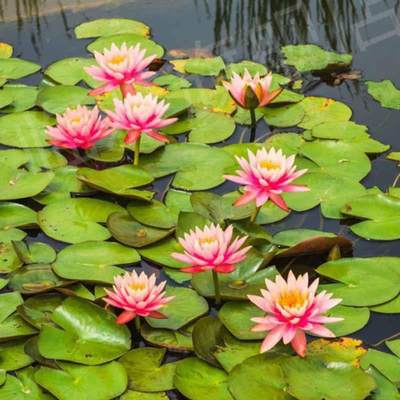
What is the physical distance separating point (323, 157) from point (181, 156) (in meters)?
0.48

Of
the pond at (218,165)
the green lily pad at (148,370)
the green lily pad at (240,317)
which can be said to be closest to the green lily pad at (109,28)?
the pond at (218,165)

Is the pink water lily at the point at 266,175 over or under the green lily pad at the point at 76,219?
over

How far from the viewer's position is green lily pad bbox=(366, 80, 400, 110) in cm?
325

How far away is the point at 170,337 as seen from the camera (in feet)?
7.21

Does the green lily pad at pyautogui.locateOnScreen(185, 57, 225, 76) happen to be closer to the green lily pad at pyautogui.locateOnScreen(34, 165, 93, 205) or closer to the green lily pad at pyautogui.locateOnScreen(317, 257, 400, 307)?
the green lily pad at pyautogui.locateOnScreen(34, 165, 93, 205)

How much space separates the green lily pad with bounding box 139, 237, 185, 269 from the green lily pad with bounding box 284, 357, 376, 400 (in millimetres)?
533

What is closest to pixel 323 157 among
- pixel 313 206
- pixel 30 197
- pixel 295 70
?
pixel 313 206

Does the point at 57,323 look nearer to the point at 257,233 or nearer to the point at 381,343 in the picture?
the point at 257,233

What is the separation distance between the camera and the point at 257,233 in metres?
2.53

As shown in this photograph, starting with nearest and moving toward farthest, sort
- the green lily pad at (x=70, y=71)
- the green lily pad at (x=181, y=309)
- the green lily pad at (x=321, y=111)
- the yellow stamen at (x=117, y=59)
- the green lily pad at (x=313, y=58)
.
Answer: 1. the green lily pad at (x=181, y=309)
2. the yellow stamen at (x=117, y=59)
3. the green lily pad at (x=321, y=111)
4. the green lily pad at (x=70, y=71)
5. the green lily pad at (x=313, y=58)

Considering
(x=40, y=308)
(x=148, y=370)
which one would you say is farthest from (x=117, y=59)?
(x=148, y=370)

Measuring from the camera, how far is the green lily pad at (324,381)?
1.97 meters

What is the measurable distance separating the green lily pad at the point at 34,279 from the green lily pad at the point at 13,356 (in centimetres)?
17

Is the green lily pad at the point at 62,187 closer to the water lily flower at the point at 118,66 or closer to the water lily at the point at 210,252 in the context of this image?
the water lily flower at the point at 118,66
